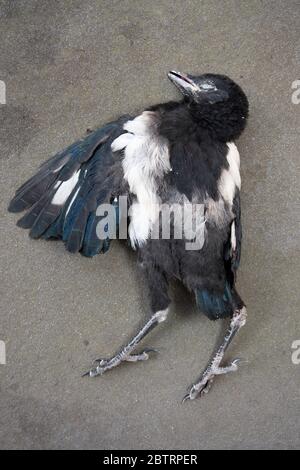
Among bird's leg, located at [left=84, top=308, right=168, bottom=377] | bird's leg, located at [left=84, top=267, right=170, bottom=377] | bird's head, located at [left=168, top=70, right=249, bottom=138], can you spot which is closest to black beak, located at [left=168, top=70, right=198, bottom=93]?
bird's head, located at [left=168, top=70, right=249, bottom=138]

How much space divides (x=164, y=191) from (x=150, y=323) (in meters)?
0.42

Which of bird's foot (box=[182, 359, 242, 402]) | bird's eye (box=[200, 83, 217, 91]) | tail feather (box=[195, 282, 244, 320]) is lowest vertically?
bird's foot (box=[182, 359, 242, 402])

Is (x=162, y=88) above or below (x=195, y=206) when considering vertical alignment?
above

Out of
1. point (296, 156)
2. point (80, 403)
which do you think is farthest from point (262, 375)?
point (296, 156)

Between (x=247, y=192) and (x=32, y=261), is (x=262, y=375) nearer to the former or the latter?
(x=247, y=192)

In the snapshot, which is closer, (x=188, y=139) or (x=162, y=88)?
(x=188, y=139)

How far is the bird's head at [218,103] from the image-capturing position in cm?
189

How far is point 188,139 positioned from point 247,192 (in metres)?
0.34

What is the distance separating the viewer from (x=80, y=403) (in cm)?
203

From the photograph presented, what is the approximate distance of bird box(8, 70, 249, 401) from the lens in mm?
1854
